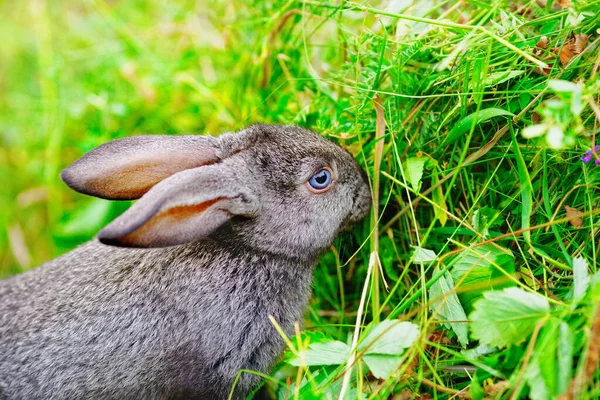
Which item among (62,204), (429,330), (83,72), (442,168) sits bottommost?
(429,330)

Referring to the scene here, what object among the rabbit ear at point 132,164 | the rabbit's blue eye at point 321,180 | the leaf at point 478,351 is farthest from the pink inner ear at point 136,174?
the leaf at point 478,351

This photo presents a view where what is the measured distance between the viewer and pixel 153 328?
351cm

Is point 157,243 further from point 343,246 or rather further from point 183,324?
point 343,246

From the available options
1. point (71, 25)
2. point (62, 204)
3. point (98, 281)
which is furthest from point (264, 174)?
point (71, 25)

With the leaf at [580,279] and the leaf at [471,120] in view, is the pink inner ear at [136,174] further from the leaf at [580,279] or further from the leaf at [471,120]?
the leaf at [580,279]

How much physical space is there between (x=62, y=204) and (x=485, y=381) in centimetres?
423

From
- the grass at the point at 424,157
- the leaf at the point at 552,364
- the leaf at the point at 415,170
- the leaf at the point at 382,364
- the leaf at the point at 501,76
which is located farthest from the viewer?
the leaf at the point at 415,170

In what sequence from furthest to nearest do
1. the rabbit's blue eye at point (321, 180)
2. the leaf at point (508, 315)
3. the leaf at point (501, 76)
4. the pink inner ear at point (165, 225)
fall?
the rabbit's blue eye at point (321, 180), the leaf at point (501, 76), the pink inner ear at point (165, 225), the leaf at point (508, 315)

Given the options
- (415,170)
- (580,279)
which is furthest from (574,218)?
(415,170)

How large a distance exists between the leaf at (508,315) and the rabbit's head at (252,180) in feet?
4.37

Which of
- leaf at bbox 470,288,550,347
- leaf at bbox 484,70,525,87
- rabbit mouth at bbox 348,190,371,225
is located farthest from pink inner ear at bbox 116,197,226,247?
leaf at bbox 484,70,525,87

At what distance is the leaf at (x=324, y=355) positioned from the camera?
304cm

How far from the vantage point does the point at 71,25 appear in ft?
22.0

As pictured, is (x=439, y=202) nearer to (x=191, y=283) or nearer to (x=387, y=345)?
(x=387, y=345)
